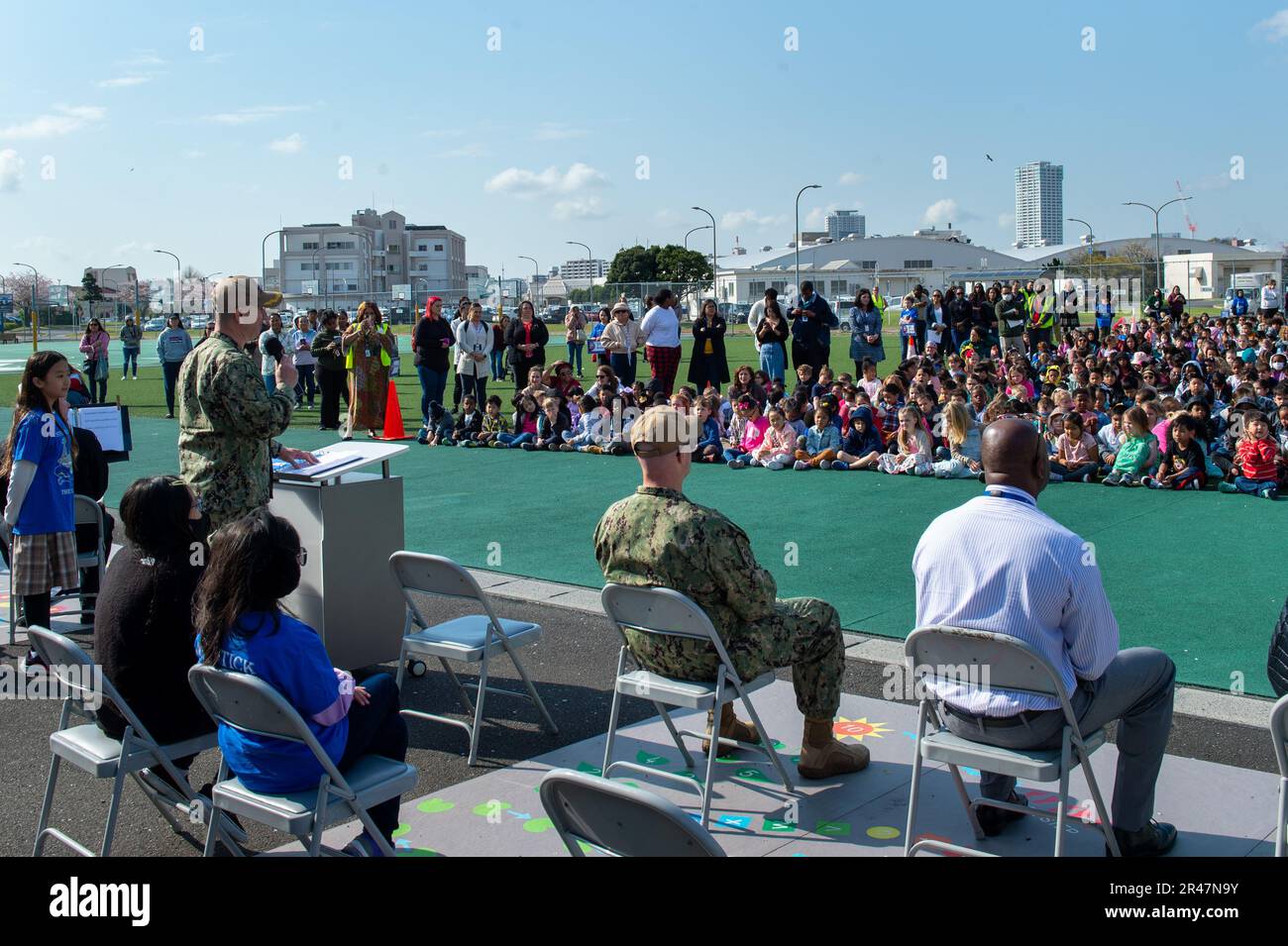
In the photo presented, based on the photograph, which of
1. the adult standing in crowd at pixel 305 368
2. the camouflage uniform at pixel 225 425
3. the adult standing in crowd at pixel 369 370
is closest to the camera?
the camouflage uniform at pixel 225 425

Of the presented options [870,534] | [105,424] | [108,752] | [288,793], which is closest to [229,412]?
[108,752]

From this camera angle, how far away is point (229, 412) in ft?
18.8

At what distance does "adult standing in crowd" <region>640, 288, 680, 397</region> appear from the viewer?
17.1 metres

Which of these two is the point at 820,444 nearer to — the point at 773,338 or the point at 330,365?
the point at 773,338

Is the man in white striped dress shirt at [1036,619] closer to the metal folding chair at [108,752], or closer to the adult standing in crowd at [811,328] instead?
the metal folding chair at [108,752]

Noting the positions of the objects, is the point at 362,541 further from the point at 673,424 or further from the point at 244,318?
the point at 673,424

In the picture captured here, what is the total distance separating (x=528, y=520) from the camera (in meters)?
11.0

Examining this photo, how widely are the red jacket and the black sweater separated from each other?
9532mm

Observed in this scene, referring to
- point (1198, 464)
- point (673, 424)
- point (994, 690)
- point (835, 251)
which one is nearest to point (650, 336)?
point (1198, 464)

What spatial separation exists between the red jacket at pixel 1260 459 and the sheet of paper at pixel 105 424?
9408 millimetres

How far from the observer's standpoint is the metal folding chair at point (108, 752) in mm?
3979

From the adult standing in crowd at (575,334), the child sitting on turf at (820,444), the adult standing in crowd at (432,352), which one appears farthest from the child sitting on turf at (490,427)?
the adult standing in crowd at (575,334)

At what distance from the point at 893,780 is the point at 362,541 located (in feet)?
9.82

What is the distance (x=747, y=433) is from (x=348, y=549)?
8.37 m
